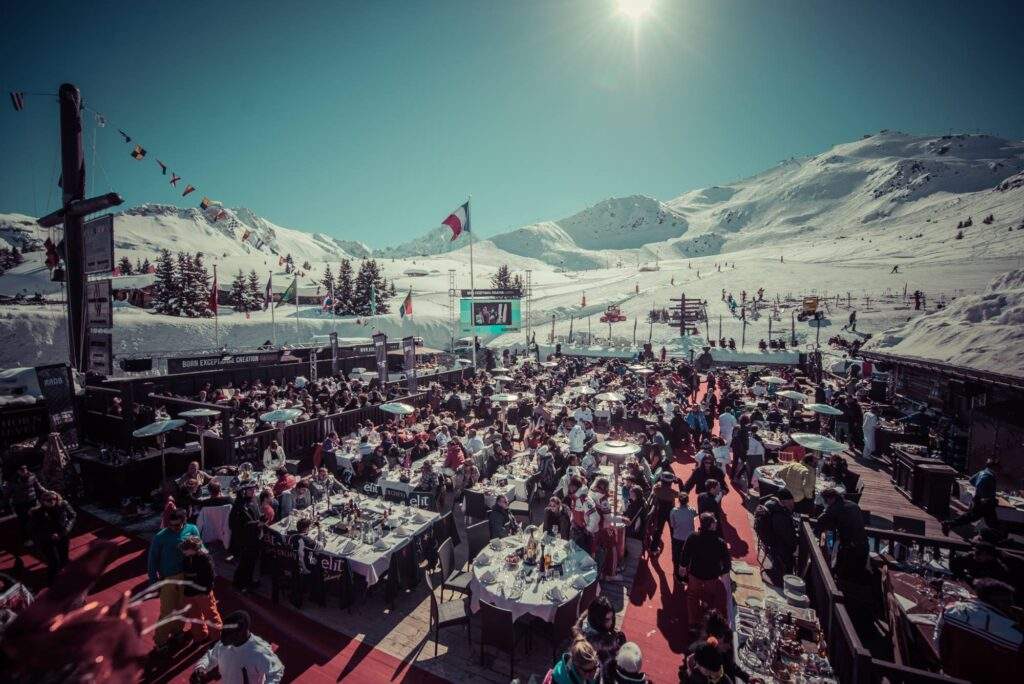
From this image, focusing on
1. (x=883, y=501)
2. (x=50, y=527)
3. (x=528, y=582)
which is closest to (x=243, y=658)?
(x=528, y=582)

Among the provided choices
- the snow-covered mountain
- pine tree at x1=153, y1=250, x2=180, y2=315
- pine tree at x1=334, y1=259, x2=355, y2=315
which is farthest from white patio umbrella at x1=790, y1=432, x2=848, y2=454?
the snow-covered mountain

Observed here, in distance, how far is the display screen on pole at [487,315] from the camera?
83.6 feet

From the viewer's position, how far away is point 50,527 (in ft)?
24.4

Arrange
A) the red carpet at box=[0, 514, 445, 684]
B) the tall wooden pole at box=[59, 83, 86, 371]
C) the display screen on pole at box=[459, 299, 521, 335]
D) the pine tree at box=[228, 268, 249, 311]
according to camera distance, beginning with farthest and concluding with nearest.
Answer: the pine tree at box=[228, 268, 249, 311] → the display screen on pole at box=[459, 299, 521, 335] → the tall wooden pole at box=[59, 83, 86, 371] → the red carpet at box=[0, 514, 445, 684]

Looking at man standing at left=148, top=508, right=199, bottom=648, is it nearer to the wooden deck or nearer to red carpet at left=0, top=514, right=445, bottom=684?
red carpet at left=0, top=514, right=445, bottom=684

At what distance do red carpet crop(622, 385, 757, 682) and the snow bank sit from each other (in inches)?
348

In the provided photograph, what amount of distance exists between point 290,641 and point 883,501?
520 inches

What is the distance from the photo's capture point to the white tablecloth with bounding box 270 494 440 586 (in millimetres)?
7145

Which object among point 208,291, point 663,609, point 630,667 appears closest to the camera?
point 630,667

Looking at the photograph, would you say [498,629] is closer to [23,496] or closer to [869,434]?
[23,496]

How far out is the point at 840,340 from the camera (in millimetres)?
38656

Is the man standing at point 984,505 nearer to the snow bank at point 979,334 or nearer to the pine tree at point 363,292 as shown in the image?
the snow bank at point 979,334

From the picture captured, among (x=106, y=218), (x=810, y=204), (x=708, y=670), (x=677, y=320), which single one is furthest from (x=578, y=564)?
(x=810, y=204)

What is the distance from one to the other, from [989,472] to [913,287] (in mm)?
61149
